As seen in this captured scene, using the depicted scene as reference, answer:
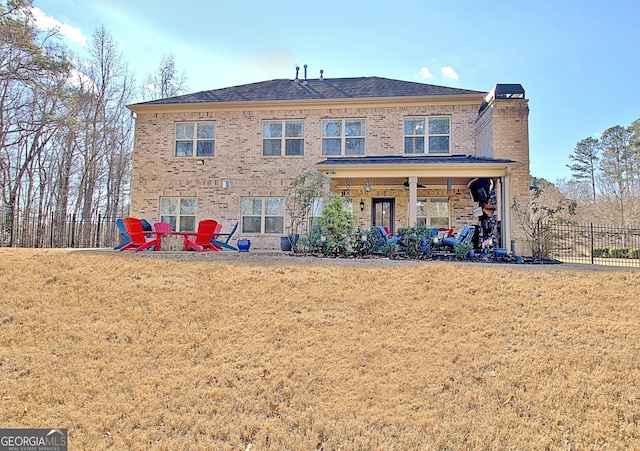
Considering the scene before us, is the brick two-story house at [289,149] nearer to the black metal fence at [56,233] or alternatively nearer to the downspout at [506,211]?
the downspout at [506,211]

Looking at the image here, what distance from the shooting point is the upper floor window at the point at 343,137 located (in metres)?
→ 14.6

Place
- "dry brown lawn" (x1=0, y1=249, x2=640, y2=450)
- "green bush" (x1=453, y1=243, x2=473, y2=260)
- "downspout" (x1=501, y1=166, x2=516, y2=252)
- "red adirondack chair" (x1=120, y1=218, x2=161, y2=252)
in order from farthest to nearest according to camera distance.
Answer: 1. "downspout" (x1=501, y1=166, x2=516, y2=252)
2. "red adirondack chair" (x1=120, y1=218, x2=161, y2=252)
3. "green bush" (x1=453, y1=243, x2=473, y2=260)
4. "dry brown lawn" (x1=0, y1=249, x2=640, y2=450)

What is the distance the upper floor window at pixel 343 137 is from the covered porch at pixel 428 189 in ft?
1.72

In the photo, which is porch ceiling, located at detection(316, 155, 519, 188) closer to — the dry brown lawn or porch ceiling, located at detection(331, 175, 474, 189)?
porch ceiling, located at detection(331, 175, 474, 189)

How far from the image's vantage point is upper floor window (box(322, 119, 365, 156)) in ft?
47.8

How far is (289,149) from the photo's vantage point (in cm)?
1481

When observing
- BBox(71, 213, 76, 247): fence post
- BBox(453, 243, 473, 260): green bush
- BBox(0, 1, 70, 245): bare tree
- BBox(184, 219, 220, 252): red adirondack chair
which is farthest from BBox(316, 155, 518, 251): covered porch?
BBox(0, 1, 70, 245): bare tree

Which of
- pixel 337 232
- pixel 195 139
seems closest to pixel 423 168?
pixel 337 232

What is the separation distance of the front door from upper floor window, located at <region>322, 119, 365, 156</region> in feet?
6.98

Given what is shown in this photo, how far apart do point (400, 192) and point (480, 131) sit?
361cm

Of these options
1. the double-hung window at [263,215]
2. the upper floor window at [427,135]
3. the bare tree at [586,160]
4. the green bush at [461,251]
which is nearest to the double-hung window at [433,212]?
the upper floor window at [427,135]

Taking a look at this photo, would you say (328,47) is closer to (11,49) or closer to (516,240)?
(516,240)

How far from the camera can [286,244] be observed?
1137 centimetres

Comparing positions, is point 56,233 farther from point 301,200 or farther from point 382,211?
point 382,211
